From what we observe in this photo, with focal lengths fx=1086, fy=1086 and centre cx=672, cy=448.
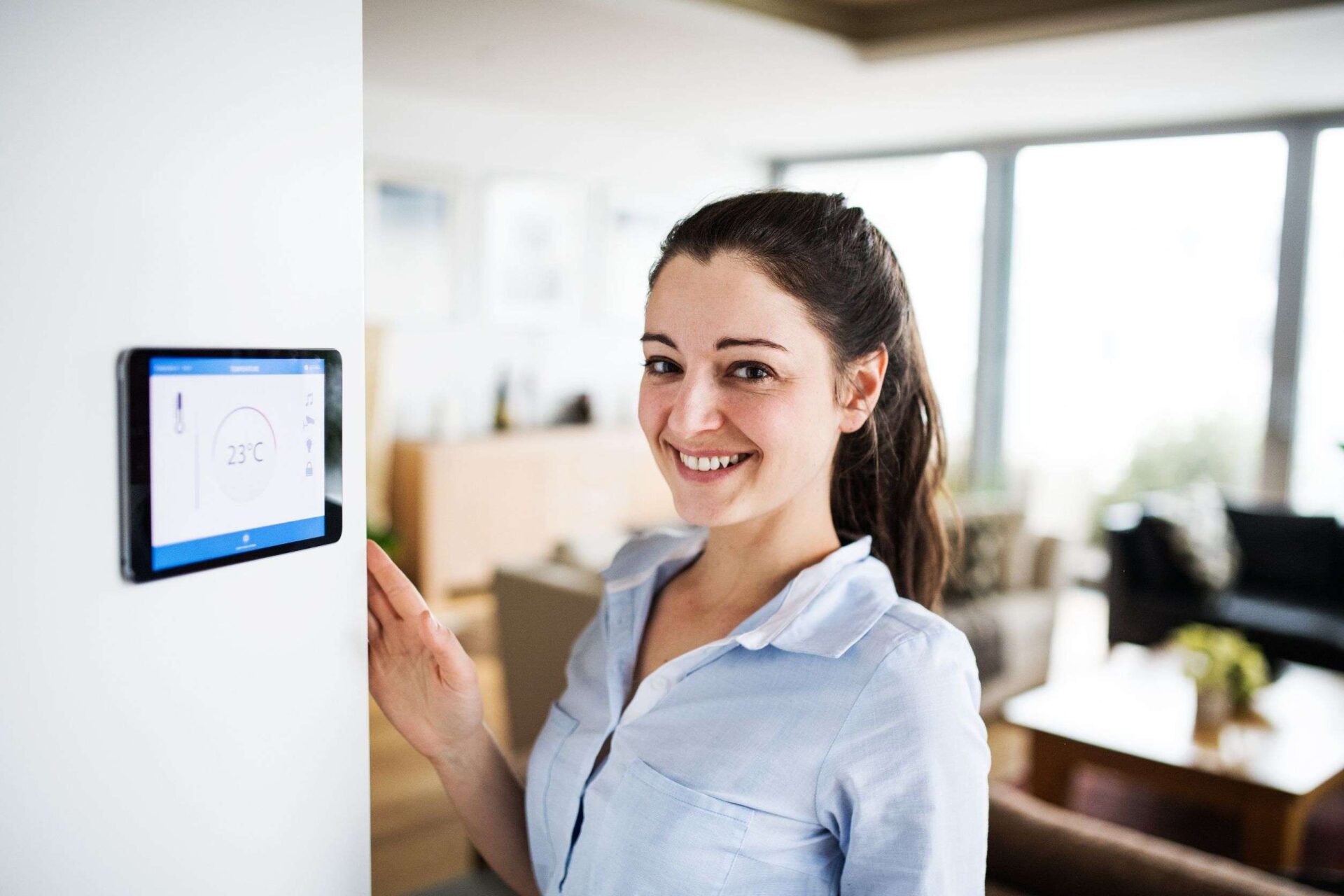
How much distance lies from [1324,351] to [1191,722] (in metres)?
3.07

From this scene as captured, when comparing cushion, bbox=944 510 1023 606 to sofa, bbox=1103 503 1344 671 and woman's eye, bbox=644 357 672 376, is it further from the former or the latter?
woman's eye, bbox=644 357 672 376

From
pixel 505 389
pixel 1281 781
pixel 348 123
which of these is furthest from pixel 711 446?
pixel 505 389

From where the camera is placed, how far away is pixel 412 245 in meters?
5.85

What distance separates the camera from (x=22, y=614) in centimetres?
63

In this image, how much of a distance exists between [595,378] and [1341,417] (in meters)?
4.09

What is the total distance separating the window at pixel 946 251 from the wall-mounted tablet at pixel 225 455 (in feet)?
19.9

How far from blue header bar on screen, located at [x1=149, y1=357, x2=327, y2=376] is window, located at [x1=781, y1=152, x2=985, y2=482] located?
6074mm

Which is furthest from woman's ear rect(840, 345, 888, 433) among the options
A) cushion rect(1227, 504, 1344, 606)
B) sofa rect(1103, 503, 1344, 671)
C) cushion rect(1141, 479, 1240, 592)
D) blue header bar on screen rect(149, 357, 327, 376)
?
cushion rect(1227, 504, 1344, 606)

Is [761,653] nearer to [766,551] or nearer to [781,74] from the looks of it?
[766,551]

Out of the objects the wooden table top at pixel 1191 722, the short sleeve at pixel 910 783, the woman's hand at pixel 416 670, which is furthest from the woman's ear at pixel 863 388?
the wooden table top at pixel 1191 722

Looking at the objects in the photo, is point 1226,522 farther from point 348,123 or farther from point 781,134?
point 348,123

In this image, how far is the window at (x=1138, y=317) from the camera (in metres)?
5.70

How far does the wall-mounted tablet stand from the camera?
68cm

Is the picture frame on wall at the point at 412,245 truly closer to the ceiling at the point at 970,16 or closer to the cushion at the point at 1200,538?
the ceiling at the point at 970,16
